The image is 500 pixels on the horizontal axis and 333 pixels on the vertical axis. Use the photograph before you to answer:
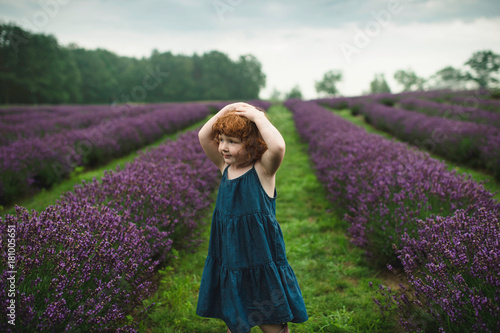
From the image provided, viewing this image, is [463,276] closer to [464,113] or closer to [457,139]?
[457,139]

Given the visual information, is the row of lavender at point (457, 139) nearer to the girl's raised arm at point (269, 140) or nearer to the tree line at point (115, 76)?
the girl's raised arm at point (269, 140)

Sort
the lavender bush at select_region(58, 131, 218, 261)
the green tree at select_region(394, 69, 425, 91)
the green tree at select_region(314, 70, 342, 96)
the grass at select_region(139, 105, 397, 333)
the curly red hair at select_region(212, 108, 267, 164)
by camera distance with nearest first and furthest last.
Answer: the curly red hair at select_region(212, 108, 267, 164) < the grass at select_region(139, 105, 397, 333) < the lavender bush at select_region(58, 131, 218, 261) < the green tree at select_region(314, 70, 342, 96) < the green tree at select_region(394, 69, 425, 91)

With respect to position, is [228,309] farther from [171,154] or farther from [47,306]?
[171,154]

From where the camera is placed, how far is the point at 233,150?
1.65 metres

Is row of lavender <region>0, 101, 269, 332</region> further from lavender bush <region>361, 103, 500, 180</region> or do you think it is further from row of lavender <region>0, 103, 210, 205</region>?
lavender bush <region>361, 103, 500, 180</region>

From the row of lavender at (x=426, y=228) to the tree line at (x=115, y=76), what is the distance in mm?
41744

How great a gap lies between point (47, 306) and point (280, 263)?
51.0 inches

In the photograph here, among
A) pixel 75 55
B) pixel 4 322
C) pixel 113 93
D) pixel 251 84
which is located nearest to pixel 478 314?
pixel 4 322


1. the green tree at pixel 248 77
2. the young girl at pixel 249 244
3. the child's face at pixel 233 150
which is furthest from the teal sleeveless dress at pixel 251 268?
the green tree at pixel 248 77

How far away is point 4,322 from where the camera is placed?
4.51 feet

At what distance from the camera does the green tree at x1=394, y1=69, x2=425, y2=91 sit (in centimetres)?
9256

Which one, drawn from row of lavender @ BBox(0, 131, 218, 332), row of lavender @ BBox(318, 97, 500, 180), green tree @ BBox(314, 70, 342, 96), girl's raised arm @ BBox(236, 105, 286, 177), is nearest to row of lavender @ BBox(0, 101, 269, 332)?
row of lavender @ BBox(0, 131, 218, 332)

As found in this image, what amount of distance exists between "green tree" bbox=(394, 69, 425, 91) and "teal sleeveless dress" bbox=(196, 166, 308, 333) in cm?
10709

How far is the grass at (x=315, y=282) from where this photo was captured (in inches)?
93.6
